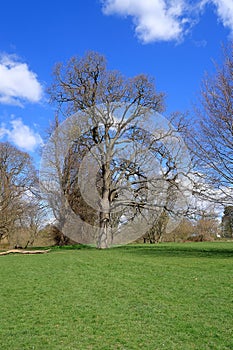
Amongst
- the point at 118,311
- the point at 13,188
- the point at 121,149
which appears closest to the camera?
the point at 118,311

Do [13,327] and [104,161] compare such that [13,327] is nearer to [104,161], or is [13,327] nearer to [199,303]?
[199,303]

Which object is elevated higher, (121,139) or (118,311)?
(121,139)

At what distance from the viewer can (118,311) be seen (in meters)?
5.43

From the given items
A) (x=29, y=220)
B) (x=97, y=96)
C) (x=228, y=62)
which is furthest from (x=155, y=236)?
(x=228, y=62)

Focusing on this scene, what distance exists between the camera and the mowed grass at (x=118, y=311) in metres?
4.13

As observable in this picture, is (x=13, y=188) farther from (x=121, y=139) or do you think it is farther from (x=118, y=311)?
(x=118, y=311)

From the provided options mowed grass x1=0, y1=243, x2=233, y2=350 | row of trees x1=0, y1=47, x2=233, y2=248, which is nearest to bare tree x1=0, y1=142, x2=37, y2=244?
row of trees x1=0, y1=47, x2=233, y2=248

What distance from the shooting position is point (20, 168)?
30844mm

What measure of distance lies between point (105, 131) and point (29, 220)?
12.7 m

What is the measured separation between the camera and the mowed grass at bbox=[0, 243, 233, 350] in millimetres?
4129

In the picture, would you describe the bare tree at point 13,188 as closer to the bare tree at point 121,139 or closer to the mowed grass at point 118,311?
the bare tree at point 121,139

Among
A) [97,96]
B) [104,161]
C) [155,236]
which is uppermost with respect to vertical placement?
[97,96]

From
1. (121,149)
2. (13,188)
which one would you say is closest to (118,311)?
(121,149)

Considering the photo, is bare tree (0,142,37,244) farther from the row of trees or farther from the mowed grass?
the mowed grass
